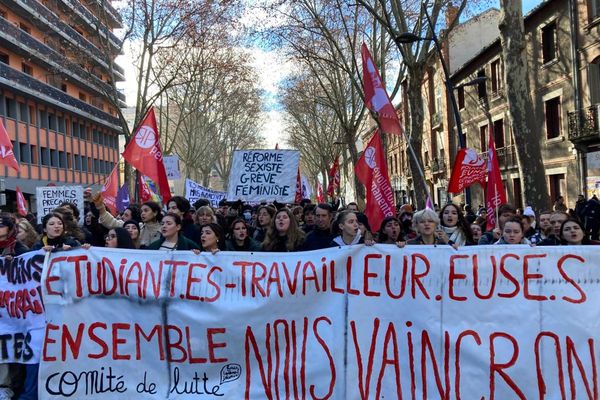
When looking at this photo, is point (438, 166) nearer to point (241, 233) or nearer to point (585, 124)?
point (585, 124)

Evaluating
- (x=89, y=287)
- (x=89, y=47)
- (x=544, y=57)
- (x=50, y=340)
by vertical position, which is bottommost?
(x=50, y=340)

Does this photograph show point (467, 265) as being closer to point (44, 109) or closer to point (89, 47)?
point (89, 47)

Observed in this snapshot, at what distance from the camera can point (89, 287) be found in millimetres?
4754

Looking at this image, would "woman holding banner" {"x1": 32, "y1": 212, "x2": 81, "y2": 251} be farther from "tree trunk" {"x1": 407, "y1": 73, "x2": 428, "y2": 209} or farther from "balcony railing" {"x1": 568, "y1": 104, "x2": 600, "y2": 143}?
"balcony railing" {"x1": 568, "y1": 104, "x2": 600, "y2": 143}

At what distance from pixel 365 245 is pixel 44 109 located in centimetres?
4009

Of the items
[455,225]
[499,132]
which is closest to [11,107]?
[499,132]

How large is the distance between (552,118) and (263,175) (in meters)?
17.9

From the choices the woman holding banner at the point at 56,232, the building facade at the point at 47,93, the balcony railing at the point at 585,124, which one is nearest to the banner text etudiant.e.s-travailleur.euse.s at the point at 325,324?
the woman holding banner at the point at 56,232

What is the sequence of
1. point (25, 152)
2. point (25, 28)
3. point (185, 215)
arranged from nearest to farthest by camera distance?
1. point (185, 215)
2. point (25, 152)
3. point (25, 28)

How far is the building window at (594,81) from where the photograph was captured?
2166 centimetres

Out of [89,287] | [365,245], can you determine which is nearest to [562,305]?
[365,245]

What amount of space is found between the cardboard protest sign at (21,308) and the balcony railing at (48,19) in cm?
3052

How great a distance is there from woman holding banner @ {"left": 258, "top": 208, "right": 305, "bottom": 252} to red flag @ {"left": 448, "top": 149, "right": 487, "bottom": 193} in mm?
5346

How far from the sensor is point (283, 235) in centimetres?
645
